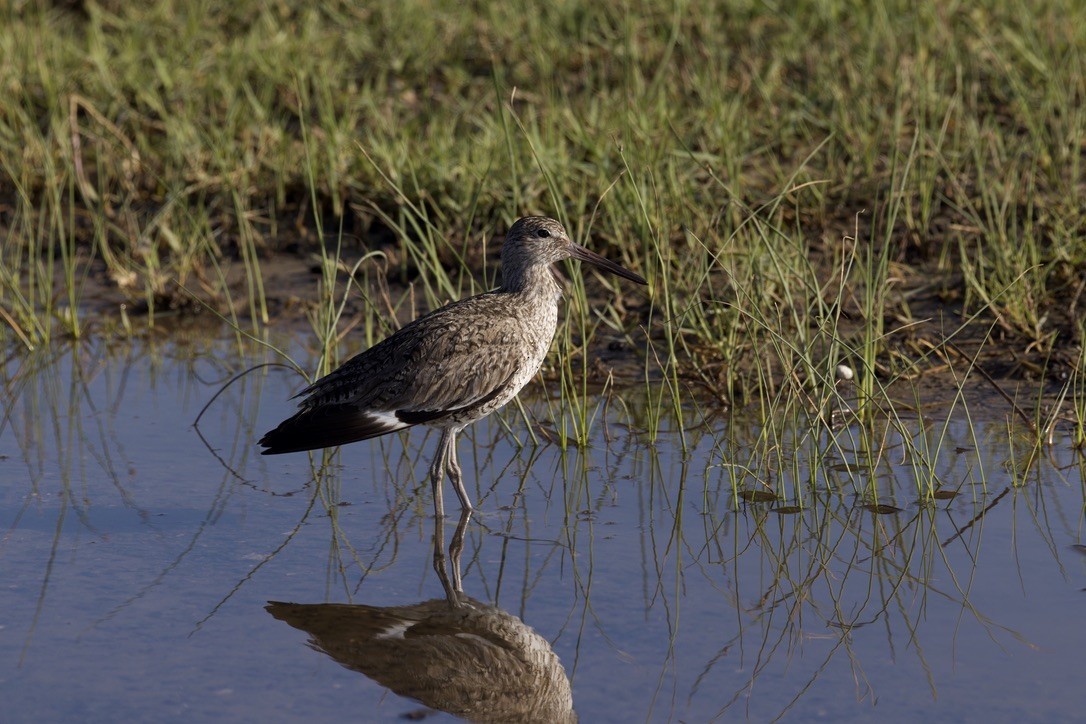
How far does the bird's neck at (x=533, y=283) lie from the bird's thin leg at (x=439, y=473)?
0.72 meters

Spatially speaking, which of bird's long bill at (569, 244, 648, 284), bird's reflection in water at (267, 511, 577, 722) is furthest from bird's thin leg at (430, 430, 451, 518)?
bird's long bill at (569, 244, 648, 284)

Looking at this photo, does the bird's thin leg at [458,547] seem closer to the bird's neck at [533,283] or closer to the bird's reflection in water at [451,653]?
the bird's reflection in water at [451,653]

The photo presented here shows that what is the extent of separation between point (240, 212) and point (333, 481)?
2.42 meters

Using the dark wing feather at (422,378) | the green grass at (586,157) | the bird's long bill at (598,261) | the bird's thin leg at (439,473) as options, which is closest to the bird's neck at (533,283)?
the bird's long bill at (598,261)

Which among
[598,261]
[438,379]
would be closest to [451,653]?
[438,379]

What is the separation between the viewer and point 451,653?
4441 millimetres

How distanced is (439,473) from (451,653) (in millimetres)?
1332

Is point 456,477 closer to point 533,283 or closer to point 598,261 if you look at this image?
point 533,283

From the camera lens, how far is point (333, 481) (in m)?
5.92

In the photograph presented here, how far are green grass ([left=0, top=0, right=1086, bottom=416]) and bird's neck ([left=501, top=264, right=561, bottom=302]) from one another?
0.61 m

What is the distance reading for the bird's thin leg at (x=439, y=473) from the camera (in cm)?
556

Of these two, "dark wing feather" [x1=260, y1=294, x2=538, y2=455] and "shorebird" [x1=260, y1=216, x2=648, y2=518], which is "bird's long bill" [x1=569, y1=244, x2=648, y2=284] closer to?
"shorebird" [x1=260, y1=216, x2=648, y2=518]

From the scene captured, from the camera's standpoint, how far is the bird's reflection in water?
408cm

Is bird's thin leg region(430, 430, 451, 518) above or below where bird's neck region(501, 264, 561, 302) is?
below
